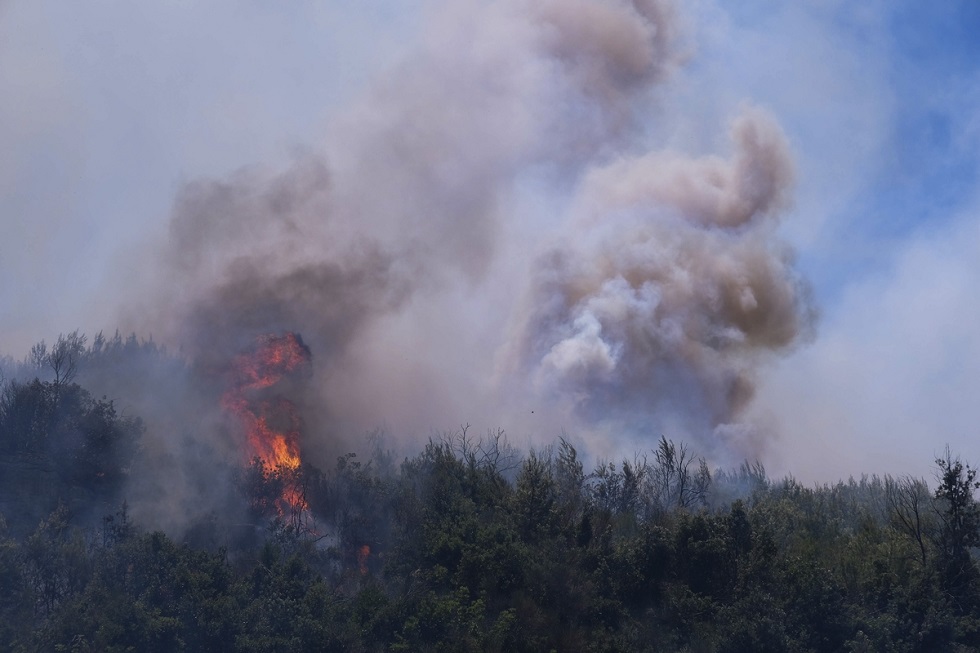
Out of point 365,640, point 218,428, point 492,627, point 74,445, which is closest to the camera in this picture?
point 492,627

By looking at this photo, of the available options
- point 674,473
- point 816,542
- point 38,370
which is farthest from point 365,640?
point 38,370

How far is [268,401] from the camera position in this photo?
290 ft

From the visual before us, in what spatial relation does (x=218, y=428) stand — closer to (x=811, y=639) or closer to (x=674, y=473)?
(x=674, y=473)

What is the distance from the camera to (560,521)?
1992 inches

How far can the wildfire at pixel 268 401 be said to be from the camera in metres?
86.1

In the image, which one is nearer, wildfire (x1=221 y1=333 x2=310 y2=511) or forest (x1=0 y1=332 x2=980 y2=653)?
forest (x1=0 y1=332 x2=980 y2=653)

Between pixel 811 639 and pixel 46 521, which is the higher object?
pixel 46 521

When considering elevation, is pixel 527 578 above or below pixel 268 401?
below

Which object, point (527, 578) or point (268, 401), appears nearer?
point (527, 578)

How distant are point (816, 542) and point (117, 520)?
51566 mm

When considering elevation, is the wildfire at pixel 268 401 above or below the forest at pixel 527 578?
above

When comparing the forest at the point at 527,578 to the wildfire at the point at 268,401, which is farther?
the wildfire at the point at 268,401

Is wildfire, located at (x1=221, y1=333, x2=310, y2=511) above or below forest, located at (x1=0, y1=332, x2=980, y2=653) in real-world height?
above

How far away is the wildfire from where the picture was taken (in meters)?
86.1
